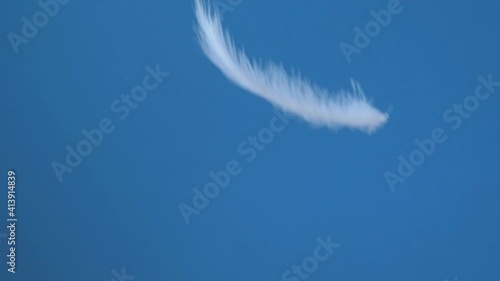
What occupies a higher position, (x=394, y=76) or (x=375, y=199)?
(x=394, y=76)

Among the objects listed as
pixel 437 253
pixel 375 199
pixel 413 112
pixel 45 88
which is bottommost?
pixel 437 253

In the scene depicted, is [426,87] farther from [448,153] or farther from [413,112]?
[448,153]

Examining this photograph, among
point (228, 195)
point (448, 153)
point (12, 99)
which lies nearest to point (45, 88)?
point (12, 99)

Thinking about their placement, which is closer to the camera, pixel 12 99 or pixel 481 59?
pixel 481 59

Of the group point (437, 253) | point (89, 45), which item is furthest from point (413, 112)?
point (89, 45)
